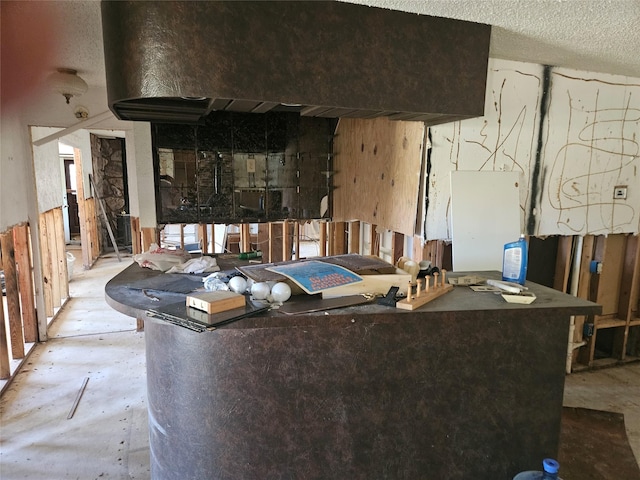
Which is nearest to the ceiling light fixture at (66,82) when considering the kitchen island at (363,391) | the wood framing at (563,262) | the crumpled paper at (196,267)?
the crumpled paper at (196,267)

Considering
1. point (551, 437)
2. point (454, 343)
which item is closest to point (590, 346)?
point (551, 437)

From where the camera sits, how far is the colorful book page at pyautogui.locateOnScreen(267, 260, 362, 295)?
1.54 meters

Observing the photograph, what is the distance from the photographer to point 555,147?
2.77 m

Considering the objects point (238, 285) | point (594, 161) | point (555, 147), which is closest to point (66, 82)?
point (238, 285)

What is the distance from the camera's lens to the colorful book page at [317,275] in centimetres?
154

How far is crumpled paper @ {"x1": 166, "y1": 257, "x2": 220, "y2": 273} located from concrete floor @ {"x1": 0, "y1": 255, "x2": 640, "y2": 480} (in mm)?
1060

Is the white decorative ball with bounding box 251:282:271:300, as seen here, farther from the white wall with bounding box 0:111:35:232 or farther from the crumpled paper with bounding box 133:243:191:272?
the white wall with bounding box 0:111:35:232

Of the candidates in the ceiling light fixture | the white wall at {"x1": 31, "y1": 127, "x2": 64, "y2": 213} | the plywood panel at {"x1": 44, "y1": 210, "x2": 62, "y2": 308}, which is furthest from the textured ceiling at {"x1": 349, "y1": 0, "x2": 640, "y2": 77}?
the plywood panel at {"x1": 44, "y1": 210, "x2": 62, "y2": 308}

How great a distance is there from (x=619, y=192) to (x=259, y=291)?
2.87 meters

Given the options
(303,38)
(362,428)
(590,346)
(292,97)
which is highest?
(303,38)

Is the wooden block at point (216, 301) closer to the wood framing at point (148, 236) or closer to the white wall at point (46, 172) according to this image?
the wood framing at point (148, 236)

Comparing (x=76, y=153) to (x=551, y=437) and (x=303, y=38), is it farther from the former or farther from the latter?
(x=551, y=437)

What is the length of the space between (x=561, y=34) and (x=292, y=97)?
1.45 m

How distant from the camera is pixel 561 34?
6.75 ft
